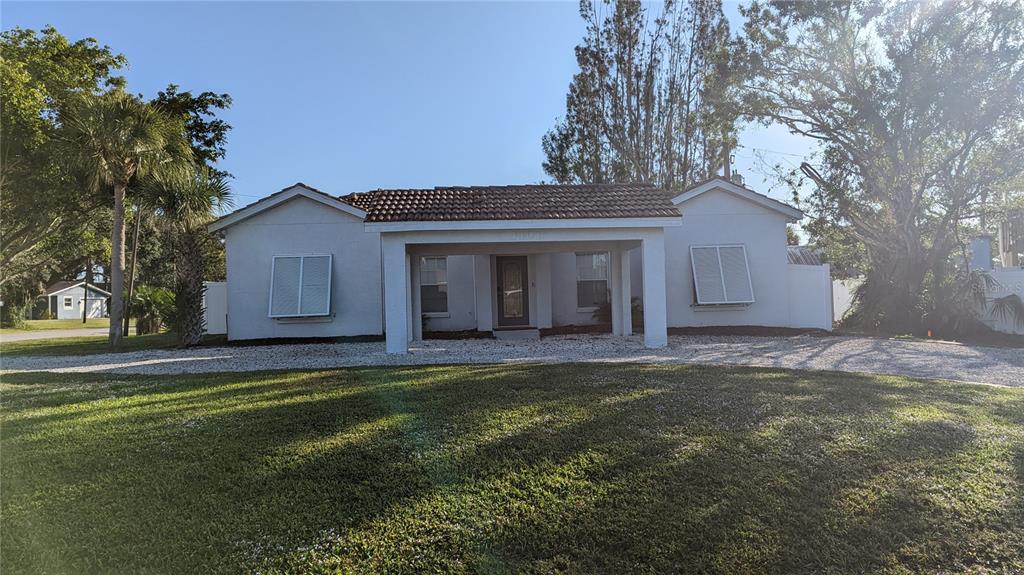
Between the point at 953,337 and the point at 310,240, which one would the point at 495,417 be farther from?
the point at 953,337

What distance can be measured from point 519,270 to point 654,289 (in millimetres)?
5463

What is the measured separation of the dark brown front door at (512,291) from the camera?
1578 centimetres

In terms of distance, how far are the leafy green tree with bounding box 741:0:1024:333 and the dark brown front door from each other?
8.61 m

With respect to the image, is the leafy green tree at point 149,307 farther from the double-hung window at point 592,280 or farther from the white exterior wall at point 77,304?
the white exterior wall at point 77,304

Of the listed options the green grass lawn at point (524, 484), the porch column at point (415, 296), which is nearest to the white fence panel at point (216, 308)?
the porch column at point (415, 296)

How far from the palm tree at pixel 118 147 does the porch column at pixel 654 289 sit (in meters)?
11.4

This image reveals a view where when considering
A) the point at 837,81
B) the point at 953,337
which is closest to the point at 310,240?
the point at 837,81

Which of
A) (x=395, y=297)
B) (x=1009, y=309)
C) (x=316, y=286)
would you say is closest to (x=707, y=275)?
(x=1009, y=309)

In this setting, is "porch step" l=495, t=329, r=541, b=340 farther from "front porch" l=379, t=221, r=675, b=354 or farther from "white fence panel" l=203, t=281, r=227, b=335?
"white fence panel" l=203, t=281, r=227, b=335

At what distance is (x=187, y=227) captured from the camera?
12.9 metres

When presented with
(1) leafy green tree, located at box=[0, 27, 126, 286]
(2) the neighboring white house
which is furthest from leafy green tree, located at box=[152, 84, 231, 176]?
(2) the neighboring white house

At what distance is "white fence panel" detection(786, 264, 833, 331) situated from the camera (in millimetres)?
14305

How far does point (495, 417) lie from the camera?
17.5ft

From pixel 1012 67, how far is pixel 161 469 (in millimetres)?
18320
